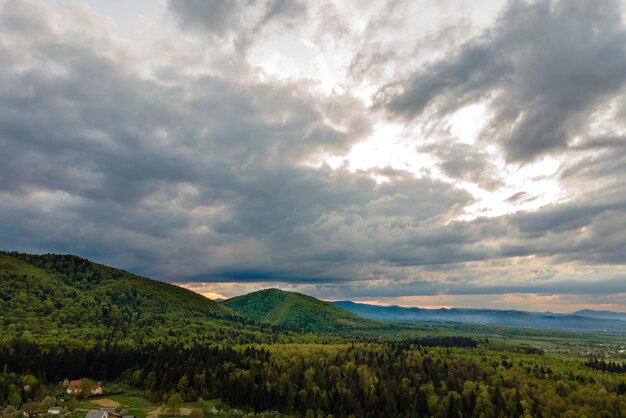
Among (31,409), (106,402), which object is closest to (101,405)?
(106,402)

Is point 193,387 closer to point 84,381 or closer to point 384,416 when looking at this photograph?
point 84,381

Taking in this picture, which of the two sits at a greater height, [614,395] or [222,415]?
[614,395]

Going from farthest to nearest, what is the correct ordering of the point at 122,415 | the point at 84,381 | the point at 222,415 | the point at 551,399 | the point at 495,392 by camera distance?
the point at 495,392 → the point at 551,399 → the point at 84,381 → the point at 222,415 → the point at 122,415

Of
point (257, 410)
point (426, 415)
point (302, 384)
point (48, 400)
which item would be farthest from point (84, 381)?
point (426, 415)

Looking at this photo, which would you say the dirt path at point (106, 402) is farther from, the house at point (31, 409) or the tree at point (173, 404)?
the house at point (31, 409)

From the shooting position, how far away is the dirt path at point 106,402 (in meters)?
156

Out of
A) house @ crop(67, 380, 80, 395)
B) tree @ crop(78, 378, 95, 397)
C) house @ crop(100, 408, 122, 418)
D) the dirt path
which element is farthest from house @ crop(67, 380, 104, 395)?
house @ crop(100, 408, 122, 418)

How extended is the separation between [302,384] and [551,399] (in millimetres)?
114955

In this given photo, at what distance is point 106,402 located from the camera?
16175 centimetres

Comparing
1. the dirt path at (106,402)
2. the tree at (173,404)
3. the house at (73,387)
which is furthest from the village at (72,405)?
the tree at (173,404)

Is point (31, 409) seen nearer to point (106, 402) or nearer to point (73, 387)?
point (106, 402)

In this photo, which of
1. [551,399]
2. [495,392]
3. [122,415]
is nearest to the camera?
[122,415]

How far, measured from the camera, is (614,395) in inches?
7328

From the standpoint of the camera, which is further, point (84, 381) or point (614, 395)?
point (614, 395)
